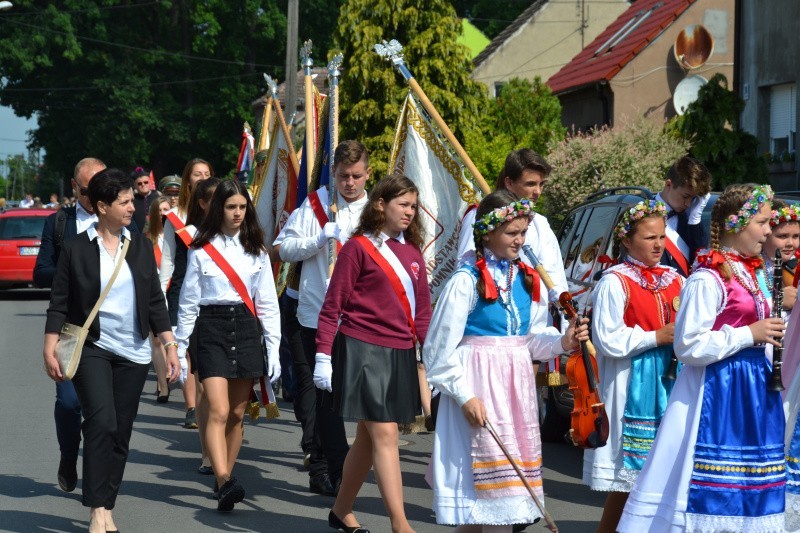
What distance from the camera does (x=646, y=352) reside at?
5871mm

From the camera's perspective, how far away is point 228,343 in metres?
7.45

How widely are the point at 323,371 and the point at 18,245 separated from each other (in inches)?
816

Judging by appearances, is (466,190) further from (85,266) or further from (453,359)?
(453,359)

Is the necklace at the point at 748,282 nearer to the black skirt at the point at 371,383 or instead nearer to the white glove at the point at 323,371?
the black skirt at the point at 371,383

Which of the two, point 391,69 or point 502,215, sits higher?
point 391,69

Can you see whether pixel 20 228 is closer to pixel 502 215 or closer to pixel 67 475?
pixel 67 475

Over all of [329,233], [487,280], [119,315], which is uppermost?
[329,233]

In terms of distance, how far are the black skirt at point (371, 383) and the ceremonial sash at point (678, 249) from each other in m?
1.89

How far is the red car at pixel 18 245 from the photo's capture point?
2566cm

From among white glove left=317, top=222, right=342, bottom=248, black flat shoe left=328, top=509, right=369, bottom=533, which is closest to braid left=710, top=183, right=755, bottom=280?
black flat shoe left=328, top=509, right=369, bottom=533

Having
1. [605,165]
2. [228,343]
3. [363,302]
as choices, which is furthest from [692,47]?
[363,302]

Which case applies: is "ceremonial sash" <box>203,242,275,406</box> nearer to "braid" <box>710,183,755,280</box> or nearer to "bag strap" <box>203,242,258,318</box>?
"bag strap" <box>203,242,258,318</box>

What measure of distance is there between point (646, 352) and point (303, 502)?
2.73m

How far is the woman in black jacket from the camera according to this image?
6.61m
